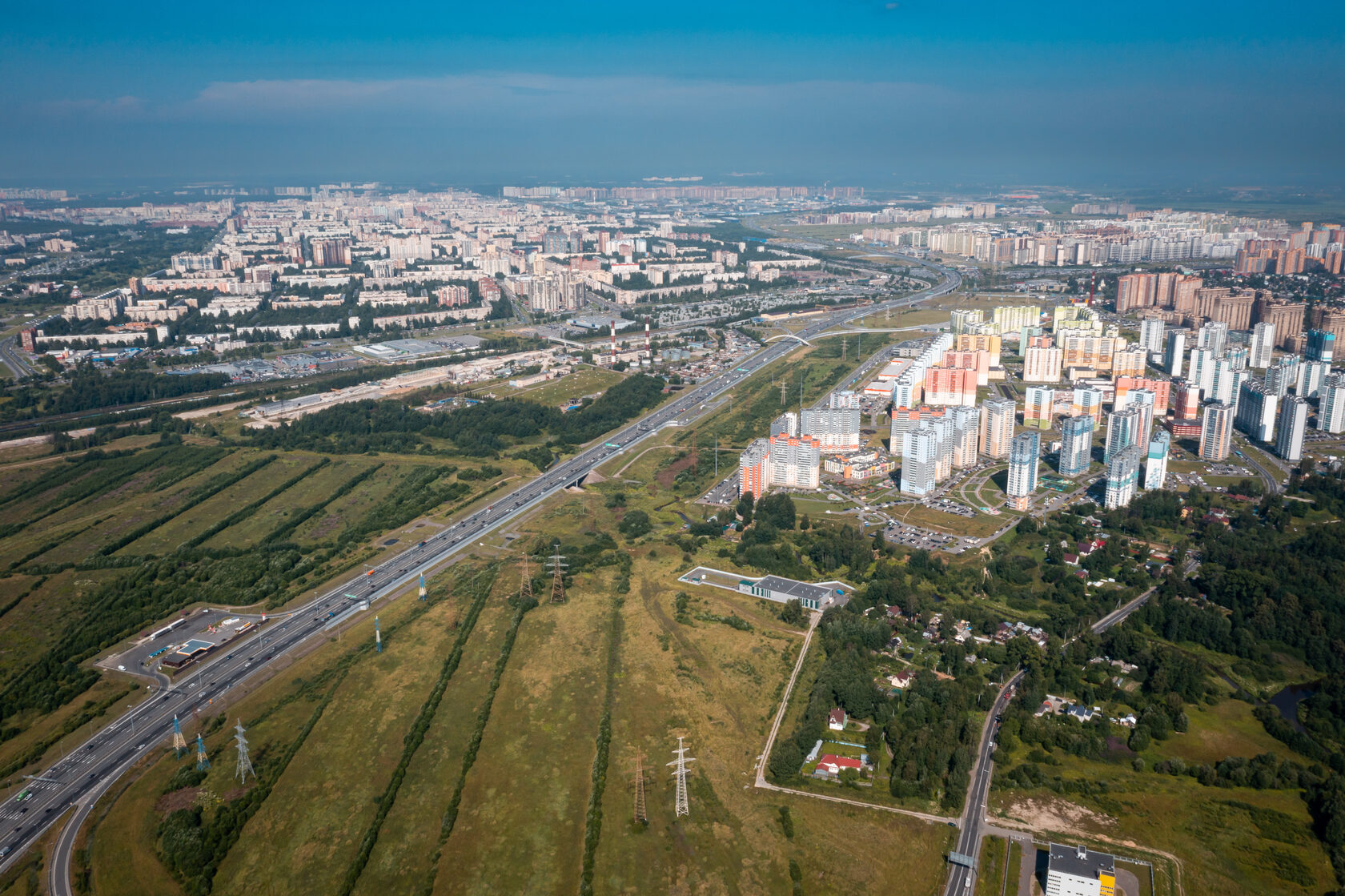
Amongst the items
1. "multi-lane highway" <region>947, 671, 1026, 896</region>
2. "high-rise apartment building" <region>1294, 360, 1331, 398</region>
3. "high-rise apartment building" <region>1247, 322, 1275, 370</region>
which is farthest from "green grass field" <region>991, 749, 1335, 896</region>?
"high-rise apartment building" <region>1247, 322, 1275, 370</region>

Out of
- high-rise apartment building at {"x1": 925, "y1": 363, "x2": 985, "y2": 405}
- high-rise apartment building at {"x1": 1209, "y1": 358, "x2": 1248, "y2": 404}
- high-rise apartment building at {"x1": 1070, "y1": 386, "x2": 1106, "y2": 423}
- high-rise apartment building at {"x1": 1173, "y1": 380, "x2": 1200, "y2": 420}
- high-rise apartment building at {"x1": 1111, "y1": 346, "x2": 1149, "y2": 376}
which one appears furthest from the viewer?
high-rise apartment building at {"x1": 1111, "y1": 346, "x2": 1149, "y2": 376}

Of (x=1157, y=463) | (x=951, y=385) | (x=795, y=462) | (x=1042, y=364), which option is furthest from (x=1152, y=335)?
(x=795, y=462)

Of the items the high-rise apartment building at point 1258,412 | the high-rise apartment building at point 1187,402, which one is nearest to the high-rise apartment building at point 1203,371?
the high-rise apartment building at point 1258,412

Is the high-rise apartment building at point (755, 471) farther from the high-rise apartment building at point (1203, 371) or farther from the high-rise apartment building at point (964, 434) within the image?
the high-rise apartment building at point (1203, 371)

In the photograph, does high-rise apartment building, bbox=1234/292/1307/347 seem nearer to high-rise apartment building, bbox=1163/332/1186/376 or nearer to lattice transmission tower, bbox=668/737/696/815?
high-rise apartment building, bbox=1163/332/1186/376

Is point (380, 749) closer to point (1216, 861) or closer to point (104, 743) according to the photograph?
point (104, 743)

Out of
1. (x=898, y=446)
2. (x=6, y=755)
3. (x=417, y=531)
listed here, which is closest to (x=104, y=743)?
(x=6, y=755)
